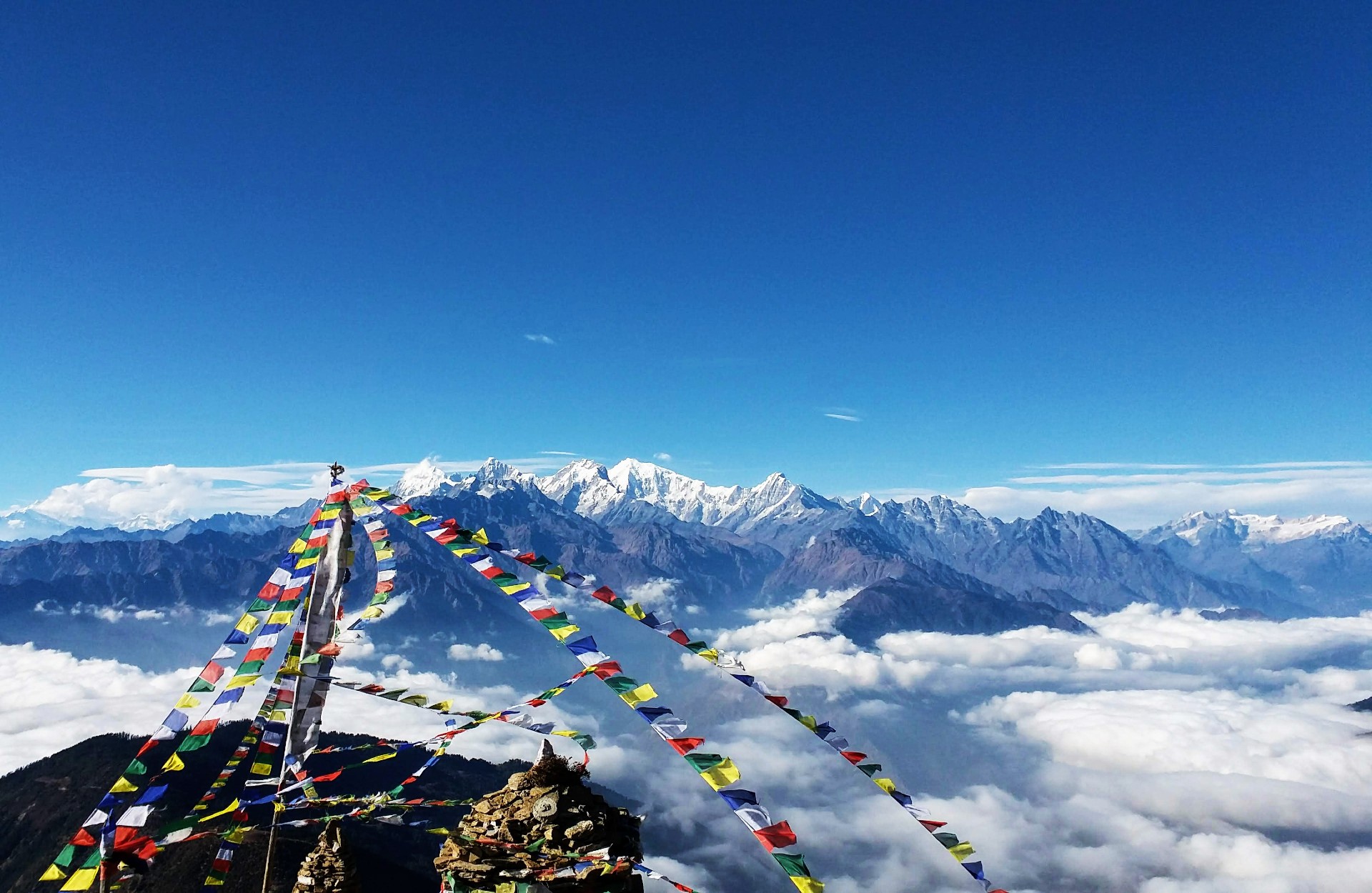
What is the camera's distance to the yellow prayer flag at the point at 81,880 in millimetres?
8875

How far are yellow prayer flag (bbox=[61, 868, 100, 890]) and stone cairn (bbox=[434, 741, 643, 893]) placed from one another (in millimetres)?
4128

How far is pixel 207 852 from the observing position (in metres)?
140

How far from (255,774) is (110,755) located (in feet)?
823

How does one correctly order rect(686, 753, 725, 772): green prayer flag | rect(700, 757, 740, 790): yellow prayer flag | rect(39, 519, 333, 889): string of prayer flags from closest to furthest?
rect(700, 757, 740, 790): yellow prayer flag
rect(686, 753, 725, 772): green prayer flag
rect(39, 519, 333, 889): string of prayer flags

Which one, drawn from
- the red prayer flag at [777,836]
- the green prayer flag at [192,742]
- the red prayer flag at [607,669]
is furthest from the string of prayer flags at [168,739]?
the red prayer flag at [777,836]

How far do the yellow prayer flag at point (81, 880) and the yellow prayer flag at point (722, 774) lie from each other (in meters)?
7.66

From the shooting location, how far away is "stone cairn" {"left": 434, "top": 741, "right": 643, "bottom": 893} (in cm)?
893

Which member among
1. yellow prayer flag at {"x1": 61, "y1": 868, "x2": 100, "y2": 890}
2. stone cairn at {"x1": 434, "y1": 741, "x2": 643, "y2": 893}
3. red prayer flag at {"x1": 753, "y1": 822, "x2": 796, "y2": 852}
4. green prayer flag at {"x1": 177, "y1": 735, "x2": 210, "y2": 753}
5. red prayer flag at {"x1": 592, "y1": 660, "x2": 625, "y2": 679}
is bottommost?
yellow prayer flag at {"x1": 61, "y1": 868, "x2": 100, "y2": 890}

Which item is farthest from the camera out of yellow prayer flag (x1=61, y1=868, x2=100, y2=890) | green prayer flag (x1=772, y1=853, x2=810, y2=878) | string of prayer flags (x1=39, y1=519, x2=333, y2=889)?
string of prayer flags (x1=39, y1=519, x2=333, y2=889)

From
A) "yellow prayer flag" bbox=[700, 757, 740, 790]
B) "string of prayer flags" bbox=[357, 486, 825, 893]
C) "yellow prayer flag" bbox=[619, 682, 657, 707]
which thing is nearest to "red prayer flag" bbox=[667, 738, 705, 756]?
"string of prayer flags" bbox=[357, 486, 825, 893]

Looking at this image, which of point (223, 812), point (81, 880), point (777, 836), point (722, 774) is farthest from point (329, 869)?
point (777, 836)

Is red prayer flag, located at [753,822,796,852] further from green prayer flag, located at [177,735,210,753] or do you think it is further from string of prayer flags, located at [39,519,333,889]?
green prayer flag, located at [177,735,210,753]

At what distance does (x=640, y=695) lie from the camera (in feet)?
30.7

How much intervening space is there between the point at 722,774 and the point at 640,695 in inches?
59.0
